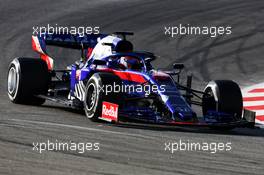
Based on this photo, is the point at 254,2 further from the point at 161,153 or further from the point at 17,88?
the point at 161,153

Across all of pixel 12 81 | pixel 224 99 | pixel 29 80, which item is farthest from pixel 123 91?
pixel 12 81

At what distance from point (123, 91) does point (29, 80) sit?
2516 millimetres

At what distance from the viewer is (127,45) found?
48.2 feet

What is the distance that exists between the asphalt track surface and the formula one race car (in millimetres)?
239

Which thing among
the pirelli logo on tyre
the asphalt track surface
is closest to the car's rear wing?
the asphalt track surface

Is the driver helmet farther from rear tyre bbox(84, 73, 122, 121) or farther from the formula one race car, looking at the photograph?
rear tyre bbox(84, 73, 122, 121)

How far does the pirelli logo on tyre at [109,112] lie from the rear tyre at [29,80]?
108 inches

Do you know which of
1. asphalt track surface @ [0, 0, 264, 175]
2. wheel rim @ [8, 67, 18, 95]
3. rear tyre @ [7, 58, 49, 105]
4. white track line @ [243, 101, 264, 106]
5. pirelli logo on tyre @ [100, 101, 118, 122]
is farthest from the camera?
white track line @ [243, 101, 264, 106]

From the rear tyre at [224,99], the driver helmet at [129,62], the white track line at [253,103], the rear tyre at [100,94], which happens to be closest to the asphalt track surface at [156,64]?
the rear tyre at [100,94]

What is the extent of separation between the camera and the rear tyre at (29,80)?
50.1 feet

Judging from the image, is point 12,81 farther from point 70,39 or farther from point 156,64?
point 156,64

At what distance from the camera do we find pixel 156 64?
69.2 feet

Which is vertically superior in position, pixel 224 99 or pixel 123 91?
pixel 123 91

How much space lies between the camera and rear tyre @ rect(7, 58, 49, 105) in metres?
15.3
